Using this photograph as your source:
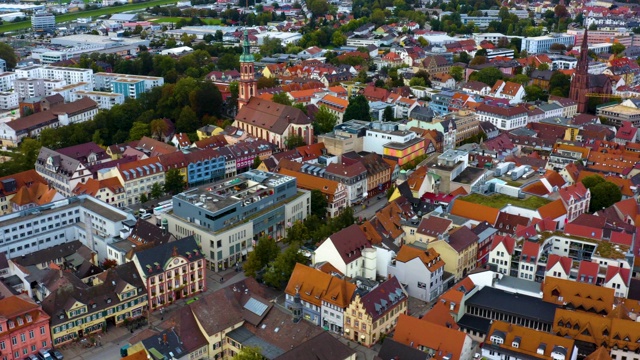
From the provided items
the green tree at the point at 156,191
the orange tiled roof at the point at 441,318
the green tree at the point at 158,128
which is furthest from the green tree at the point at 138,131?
the orange tiled roof at the point at 441,318

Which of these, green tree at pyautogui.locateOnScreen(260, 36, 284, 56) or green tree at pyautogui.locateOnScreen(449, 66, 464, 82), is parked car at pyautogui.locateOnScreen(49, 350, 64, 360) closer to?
green tree at pyautogui.locateOnScreen(449, 66, 464, 82)

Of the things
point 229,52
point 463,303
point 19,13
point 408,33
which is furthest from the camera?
point 19,13

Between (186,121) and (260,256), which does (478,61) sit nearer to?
(186,121)

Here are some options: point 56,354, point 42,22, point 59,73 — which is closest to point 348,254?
point 56,354

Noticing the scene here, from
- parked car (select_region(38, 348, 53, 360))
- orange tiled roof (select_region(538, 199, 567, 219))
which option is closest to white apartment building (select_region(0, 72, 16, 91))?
parked car (select_region(38, 348, 53, 360))

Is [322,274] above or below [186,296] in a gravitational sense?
above

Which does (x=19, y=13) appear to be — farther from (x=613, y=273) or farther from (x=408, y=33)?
(x=613, y=273)

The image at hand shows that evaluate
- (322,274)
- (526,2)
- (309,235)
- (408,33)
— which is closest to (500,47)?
(408,33)
